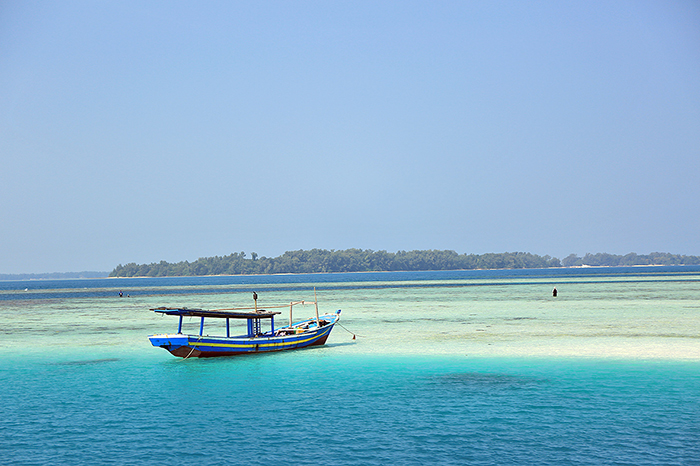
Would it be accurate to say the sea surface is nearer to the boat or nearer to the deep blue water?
the deep blue water

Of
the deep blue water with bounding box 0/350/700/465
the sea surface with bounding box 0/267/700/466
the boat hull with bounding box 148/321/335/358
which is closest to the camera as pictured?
the deep blue water with bounding box 0/350/700/465

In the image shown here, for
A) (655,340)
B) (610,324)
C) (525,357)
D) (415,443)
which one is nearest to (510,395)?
(415,443)

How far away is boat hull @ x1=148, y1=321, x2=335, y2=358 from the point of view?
30922 millimetres

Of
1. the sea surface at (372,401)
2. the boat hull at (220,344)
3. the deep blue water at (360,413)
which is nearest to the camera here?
the deep blue water at (360,413)

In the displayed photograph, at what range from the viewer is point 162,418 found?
770 inches

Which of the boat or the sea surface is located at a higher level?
the boat

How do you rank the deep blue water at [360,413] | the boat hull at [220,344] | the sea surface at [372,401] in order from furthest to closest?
the boat hull at [220,344] → the sea surface at [372,401] → the deep blue water at [360,413]

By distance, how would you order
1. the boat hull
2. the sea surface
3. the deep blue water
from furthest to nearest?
the boat hull, the sea surface, the deep blue water

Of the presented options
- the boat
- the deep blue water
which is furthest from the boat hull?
the deep blue water

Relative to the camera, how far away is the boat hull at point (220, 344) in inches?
1217

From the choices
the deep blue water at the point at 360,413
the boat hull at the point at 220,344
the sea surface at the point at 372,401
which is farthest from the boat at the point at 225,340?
the deep blue water at the point at 360,413

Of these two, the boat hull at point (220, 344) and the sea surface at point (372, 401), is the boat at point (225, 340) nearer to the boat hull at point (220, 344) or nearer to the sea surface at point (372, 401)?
the boat hull at point (220, 344)

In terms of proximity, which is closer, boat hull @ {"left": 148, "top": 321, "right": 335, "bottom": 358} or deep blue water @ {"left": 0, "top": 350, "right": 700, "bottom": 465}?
deep blue water @ {"left": 0, "top": 350, "right": 700, "bottom": 465}

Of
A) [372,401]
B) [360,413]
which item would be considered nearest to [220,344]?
[372,401]
